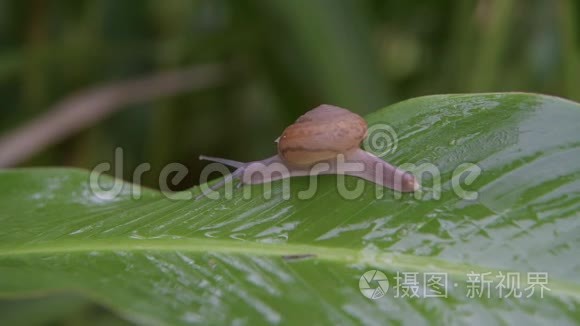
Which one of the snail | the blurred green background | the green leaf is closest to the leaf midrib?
the green leaf

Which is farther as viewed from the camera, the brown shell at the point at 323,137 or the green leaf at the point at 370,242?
the brown shell at the point at 323,137

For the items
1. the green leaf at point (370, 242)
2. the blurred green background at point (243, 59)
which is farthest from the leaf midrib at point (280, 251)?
the blurred green background at point (243, 59)

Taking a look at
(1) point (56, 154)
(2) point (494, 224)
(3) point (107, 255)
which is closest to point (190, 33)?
(1) point (56, 154)

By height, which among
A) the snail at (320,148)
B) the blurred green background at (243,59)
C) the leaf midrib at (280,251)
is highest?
the blurred green background at (243,59)

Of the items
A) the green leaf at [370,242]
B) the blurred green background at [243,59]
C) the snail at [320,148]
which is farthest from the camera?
the blurred green background at [243,59]

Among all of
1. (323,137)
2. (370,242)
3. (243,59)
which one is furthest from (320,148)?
(243,59)

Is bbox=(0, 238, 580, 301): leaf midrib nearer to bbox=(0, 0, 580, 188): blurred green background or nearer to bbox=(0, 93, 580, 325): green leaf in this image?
bbox=(0, 93, 580, 325): green leaf

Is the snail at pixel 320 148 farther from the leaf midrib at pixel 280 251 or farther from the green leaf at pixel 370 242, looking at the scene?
the leaf midrib at pixel 280 251

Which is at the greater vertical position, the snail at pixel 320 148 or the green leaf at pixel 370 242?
the snail at pixel 320 148
